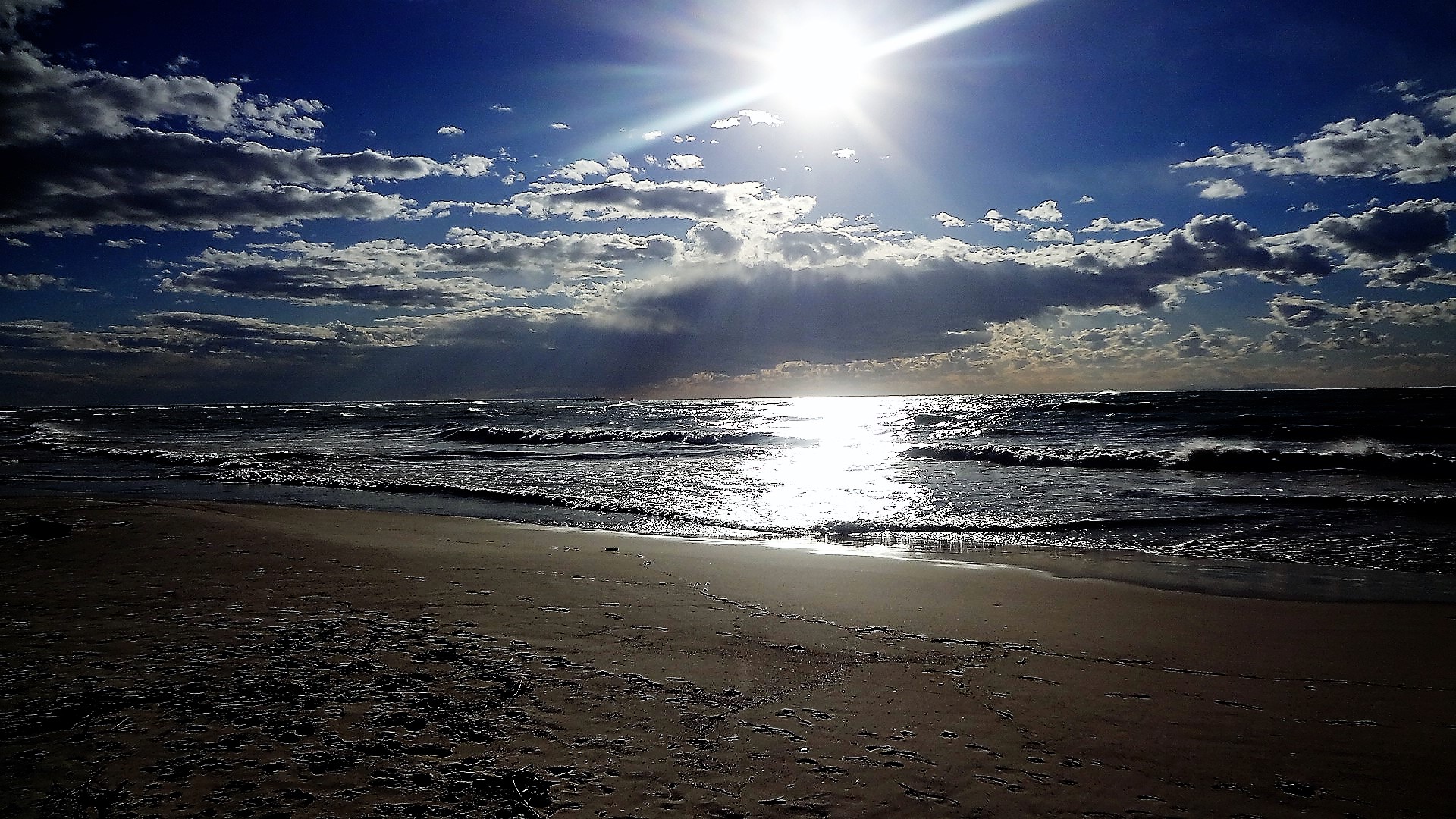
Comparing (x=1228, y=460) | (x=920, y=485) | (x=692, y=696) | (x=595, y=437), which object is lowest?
(x=692, y=696)

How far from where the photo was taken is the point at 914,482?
2019 centimetres

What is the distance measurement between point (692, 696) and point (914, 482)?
1643 centimetres

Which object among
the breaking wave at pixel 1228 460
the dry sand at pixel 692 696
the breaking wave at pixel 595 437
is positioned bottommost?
the dry sand at pixel 692 696

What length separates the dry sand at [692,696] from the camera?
3525 millimetres

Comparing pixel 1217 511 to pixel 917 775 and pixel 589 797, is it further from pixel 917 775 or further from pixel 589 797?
pixel 589 797

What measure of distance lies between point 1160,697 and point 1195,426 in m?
44.2

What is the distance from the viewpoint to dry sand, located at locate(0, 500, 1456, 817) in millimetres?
3525

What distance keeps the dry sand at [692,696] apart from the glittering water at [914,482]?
453 cm

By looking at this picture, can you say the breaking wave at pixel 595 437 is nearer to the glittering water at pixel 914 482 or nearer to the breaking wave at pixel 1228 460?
the glittering water at pixel 914 482

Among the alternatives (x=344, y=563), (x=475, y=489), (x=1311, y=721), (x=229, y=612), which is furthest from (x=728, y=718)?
(x=475, y=489)

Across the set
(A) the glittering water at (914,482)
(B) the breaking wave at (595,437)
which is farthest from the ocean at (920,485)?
(B) the breaking wave at (595,437)

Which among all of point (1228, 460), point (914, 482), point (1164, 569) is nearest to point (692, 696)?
point (1164, 569)

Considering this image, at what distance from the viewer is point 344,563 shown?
8.73 metres

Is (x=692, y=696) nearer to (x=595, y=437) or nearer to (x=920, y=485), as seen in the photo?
(x=920, y=485)
